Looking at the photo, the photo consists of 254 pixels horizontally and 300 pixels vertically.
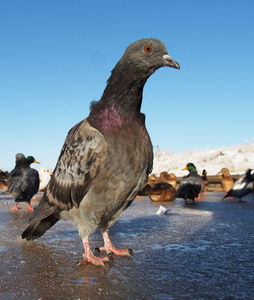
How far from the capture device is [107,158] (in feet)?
8.43

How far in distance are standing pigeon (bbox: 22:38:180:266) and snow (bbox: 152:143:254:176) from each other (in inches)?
874

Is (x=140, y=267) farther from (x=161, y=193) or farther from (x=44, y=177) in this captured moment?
(x=44, y=177)

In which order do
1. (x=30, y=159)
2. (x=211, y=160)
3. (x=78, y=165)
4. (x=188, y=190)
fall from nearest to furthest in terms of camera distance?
(x=78, y=165)
(x=188, y=190)
(x=30, y=159)
(x=211, y=160)

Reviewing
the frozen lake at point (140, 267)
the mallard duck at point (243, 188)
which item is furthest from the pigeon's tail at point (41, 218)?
the mallard duck at point (243, 188)

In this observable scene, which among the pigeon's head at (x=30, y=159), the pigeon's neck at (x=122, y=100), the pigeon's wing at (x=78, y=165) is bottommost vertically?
the pigeon's wing at (x=78, y=165)

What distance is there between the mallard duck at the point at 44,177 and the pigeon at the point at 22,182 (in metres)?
3.07

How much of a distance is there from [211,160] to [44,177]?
73.5 ft

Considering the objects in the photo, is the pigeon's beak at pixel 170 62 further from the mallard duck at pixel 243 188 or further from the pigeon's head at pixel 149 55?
the mallard duck at pixel 243 188

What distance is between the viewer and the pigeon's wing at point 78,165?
2.61m

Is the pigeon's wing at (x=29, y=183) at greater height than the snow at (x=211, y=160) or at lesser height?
lesser

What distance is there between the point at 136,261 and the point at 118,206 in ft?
1.63

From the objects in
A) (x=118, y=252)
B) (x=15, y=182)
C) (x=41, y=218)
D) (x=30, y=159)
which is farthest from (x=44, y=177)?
(x=118, y=252)

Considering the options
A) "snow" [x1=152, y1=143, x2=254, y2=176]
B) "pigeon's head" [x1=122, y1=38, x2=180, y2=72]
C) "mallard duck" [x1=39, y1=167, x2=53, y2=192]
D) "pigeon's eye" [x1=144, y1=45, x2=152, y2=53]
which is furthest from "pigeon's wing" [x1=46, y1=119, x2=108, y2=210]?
"snow" [x1=152, y1=143, x2=254, y2=176]

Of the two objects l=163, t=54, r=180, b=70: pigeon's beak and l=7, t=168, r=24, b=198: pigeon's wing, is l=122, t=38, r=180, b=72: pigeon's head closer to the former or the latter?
l=163, t=54, r=180, b=70: pigeon's beak
